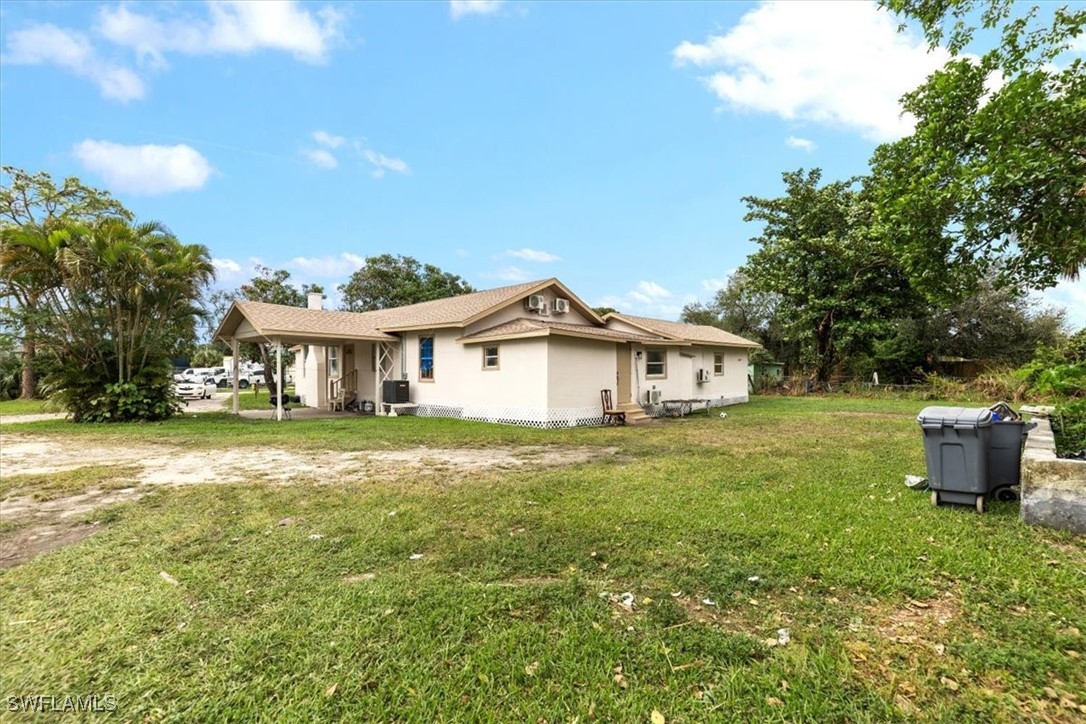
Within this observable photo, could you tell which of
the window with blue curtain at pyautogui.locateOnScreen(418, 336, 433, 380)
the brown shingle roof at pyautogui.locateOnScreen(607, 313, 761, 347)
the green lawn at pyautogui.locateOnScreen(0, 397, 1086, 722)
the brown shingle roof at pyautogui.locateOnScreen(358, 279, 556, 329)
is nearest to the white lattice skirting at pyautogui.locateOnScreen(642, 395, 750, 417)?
the brown shingle roof at pyautogui.locateOnScreen(607, 313, 761, 347)

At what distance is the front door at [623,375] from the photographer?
1491 cm

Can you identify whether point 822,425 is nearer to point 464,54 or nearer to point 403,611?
point 403,611

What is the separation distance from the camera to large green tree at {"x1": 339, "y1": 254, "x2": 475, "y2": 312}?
3734 cm

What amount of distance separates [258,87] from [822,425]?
17680 mm

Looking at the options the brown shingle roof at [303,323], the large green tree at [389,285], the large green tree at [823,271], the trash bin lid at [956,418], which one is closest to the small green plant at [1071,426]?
the trash bin lid at [956,418]

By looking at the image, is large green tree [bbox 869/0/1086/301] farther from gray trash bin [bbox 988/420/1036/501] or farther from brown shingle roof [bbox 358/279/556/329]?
brown shingle roof [bbox 358/279/556/329]

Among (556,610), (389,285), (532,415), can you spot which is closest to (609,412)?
(532,415)

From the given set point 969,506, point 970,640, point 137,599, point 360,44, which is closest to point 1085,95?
point 969,506

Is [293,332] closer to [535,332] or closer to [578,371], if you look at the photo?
[535,332]

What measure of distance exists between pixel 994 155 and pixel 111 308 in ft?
65.3

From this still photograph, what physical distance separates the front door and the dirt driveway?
5682 millimetres

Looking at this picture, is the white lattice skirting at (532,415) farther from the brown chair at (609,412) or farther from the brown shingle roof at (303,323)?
the brown shingle roof at (303,323)

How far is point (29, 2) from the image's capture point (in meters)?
8.34

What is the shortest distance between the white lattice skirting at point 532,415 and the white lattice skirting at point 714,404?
2.72m
